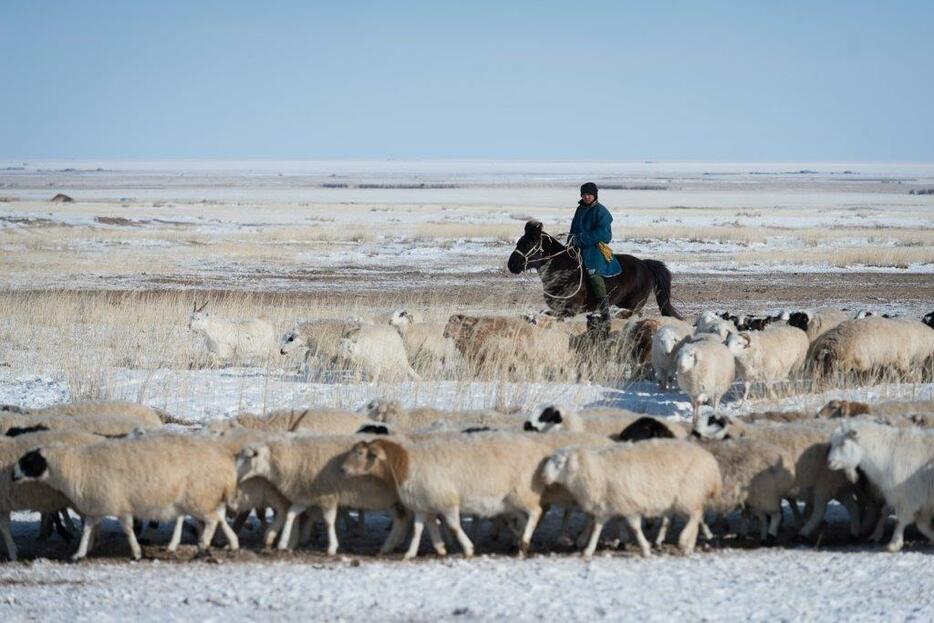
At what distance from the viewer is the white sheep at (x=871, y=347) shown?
1510cm

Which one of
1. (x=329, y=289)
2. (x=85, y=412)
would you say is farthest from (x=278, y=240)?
(x=85, y=412)

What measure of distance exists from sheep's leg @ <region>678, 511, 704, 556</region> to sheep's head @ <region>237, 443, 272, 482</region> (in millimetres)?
3069

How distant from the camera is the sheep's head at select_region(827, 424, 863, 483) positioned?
29.4ft

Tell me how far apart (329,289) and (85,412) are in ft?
59.4

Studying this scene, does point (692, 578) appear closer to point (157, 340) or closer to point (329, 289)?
point (157, 340)

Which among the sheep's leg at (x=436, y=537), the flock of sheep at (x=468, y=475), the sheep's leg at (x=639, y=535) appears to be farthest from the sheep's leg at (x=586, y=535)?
the sheep's leg at (x=436, y=537)

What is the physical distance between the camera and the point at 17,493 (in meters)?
9.18

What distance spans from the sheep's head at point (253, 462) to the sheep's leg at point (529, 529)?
1.94 m

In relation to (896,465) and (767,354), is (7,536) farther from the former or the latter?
(767,354)

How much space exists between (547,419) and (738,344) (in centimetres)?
503

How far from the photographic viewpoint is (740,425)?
10180 millimetres

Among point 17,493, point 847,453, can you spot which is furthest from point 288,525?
point 847,453

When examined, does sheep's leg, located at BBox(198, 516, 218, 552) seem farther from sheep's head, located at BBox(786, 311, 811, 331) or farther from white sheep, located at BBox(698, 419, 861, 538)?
sheep's head, located at BBox(786, 311, 811, 331)

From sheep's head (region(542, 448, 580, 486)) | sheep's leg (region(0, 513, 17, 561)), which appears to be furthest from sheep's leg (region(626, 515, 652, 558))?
sheep's leg (region(0, 513, 17, 561))
